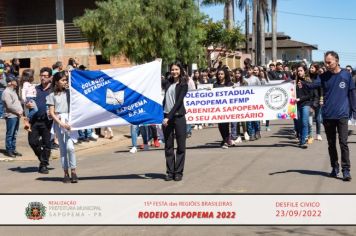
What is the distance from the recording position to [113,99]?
10.3 metres

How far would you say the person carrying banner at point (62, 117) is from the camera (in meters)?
10.1

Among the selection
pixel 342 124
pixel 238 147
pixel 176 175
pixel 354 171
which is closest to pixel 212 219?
pixel 176 175

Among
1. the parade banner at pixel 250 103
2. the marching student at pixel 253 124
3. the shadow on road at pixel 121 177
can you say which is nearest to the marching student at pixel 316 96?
the parade banner at pixel 250 103

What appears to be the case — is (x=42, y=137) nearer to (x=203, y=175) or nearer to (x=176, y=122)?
(x=176, y=122)

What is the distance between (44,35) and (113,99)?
96.9ft

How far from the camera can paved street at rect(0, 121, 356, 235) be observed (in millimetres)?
6953

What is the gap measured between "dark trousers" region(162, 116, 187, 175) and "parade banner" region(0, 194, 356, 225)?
2.68 metres

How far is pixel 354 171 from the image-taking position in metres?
10.6

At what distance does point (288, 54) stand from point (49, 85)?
89.3 meters

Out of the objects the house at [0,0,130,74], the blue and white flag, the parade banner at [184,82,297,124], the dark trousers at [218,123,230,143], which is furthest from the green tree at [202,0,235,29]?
the blue and white flag

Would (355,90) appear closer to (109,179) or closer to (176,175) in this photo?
(176,175)

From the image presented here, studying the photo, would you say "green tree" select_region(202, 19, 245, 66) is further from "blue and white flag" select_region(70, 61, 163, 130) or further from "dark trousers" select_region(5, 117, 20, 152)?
"blue and white flag" select_region(70, 61, 163, 130)

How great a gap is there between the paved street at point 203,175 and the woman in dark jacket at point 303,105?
0.35m

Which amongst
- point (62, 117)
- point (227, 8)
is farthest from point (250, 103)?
point (227, 8)
